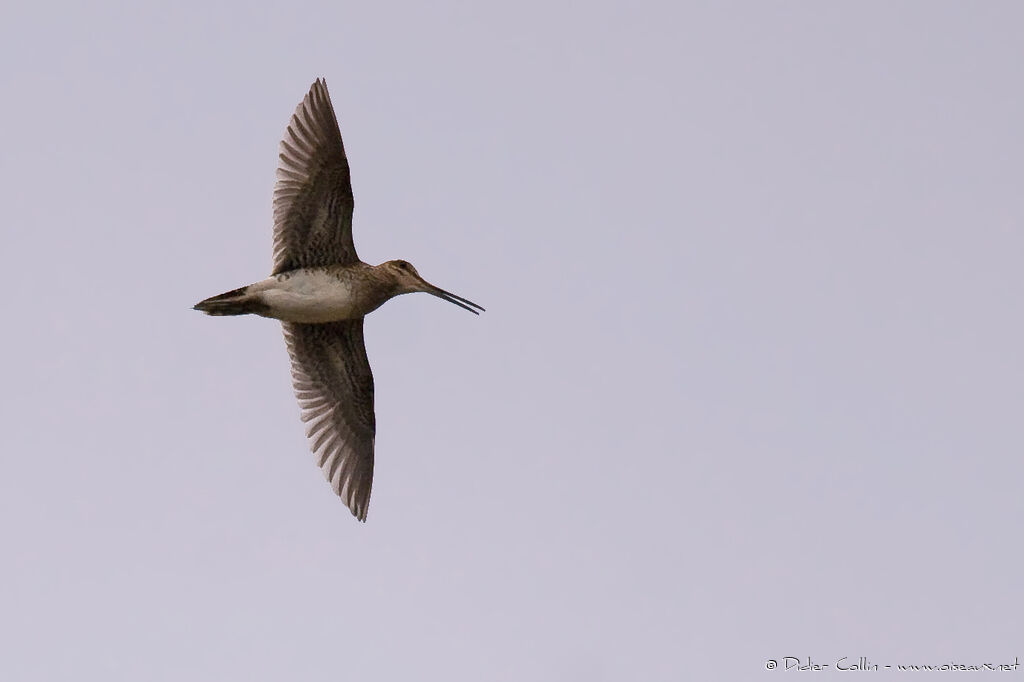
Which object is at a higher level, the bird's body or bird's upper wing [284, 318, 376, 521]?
the bird's body

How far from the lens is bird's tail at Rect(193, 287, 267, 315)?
17750 millimetres

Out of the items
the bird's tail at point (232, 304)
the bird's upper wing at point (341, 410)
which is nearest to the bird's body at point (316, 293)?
the bird's tail at point (232, 304)

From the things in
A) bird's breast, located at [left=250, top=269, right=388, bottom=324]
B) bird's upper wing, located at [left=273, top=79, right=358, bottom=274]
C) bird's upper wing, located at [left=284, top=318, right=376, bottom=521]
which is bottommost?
bird's upper wing, located at [left=284, top=318, right=376, bottom=521]

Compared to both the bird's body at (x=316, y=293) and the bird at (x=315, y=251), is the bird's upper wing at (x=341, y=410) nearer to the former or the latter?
the bird at (x=315, y=251)

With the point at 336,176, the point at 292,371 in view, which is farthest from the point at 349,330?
the point at 336,176

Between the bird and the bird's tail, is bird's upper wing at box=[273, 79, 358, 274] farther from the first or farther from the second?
the bird's tail

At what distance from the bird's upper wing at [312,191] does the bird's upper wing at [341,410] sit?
5.09 ft

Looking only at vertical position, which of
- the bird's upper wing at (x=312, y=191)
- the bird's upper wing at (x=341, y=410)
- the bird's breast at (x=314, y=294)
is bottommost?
the bird's upper wing at (x=341, y=410)

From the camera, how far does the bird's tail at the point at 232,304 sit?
17750 millimetres

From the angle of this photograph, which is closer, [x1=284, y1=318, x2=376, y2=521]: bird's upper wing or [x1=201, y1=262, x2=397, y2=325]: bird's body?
[x1=201, y1=262, x2=397, y2=325]: bird's body

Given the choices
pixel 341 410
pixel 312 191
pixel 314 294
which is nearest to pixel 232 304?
pixel 314 294

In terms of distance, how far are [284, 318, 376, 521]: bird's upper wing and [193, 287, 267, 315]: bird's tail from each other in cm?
146

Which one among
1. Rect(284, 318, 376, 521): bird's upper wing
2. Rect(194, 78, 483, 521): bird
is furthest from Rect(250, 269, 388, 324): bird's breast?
Rect(284, 318, 376, 521): bird's upper wing

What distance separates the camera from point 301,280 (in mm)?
17906
